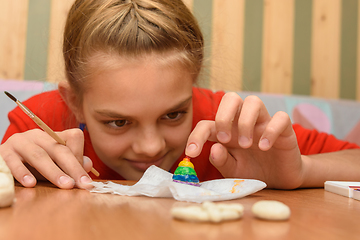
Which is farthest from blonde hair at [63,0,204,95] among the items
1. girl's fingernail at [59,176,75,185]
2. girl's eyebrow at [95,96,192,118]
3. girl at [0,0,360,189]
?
girl's fingernail at [59,176,75,185]

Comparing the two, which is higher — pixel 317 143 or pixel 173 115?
pixel 173 115

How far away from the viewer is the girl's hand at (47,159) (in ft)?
1.93

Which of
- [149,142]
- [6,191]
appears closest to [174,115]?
[149,142]

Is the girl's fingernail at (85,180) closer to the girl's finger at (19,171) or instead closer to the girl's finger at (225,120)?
the girl's finger at (19,171)

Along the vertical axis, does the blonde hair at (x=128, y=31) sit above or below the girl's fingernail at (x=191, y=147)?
above

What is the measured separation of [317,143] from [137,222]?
0.94m

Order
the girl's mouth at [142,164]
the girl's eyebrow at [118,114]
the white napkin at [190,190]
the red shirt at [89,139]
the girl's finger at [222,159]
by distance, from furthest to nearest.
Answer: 1. the red shirt at [89,139]
2. the girl's mouth at [142,164]
3. the girl's eyebrow at [118,114]
4. the girl's finger at [222,159]
5. the white napkin at [190,190]

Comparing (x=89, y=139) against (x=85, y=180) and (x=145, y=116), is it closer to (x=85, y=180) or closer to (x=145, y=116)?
(x=145, y=116)

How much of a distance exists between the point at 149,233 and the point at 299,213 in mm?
208

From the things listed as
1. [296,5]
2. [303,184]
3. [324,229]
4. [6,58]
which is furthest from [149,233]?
[296,5]

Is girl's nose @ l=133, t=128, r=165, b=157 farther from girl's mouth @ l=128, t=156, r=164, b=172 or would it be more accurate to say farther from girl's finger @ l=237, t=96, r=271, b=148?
girl's finger @ l=237, t=96, r=271, b=148

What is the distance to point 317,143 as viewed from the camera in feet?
3.68

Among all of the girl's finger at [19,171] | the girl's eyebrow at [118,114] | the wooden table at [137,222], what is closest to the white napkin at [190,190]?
the wooden table at [137,222]

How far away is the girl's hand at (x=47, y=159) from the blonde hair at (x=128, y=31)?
233 mm
